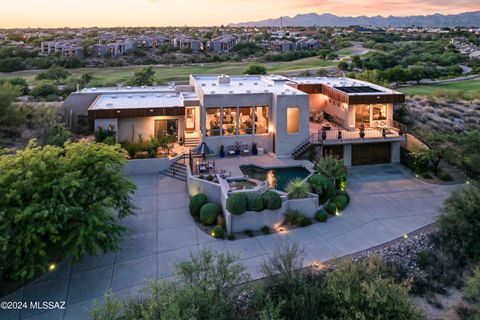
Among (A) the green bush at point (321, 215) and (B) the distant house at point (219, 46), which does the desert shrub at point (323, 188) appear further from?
(B) the distant house at point (219, 46)

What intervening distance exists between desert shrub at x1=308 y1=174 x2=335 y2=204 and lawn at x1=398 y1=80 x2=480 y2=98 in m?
32.2

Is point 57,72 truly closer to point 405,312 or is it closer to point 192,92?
point 192,92

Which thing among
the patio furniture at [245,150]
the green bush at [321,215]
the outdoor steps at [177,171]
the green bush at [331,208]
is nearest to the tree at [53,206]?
the outdoor steps at [177,171]

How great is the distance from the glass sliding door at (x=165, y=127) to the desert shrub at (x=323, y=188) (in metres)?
11.4

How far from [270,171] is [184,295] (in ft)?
43.4

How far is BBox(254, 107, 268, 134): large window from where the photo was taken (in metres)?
25.2

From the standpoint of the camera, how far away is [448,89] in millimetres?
49781

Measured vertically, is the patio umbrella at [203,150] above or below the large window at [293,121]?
below

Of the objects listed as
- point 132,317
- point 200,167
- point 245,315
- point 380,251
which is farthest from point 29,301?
point 380,251

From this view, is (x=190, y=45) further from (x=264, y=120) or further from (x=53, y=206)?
(x=53, y=206)

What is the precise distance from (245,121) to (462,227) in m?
14.3

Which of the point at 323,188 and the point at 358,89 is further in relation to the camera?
the point at 358,89

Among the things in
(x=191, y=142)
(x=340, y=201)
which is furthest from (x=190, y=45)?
(x=340, y=201)

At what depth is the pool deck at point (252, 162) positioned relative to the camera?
21.8 meters
